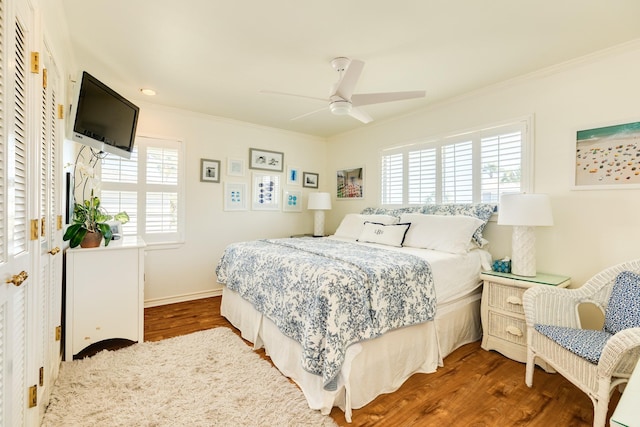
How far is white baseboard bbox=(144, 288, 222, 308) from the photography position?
143 inches

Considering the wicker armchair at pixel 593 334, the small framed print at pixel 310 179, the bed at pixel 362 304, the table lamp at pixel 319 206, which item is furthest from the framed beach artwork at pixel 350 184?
the wicker armchair at pixel 593 334

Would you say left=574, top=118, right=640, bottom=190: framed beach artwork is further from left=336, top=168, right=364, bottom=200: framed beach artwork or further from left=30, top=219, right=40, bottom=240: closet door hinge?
left=30, top=219, right=40, bottom=240: closet door hinge

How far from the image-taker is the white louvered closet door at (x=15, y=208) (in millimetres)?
999

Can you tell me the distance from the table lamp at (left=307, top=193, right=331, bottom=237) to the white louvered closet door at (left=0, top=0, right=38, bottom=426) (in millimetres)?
3499

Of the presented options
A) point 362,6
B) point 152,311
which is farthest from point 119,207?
point 362,6

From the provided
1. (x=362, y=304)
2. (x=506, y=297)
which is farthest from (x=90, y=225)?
(x=506, y=297)

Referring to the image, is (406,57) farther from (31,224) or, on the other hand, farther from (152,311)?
(152,311)

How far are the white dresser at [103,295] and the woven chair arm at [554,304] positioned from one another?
3.05 meters

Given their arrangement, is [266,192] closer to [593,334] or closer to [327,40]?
[327,40]

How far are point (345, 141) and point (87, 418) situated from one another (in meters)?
4.27

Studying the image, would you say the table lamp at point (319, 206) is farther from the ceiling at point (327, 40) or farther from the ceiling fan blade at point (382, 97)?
the ceiling fan blade at point (382, 97)

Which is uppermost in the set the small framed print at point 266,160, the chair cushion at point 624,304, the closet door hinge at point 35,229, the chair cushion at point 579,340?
the small framed print at point 266,160

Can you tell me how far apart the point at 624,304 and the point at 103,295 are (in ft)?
11.9

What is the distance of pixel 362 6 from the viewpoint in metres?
1.85
